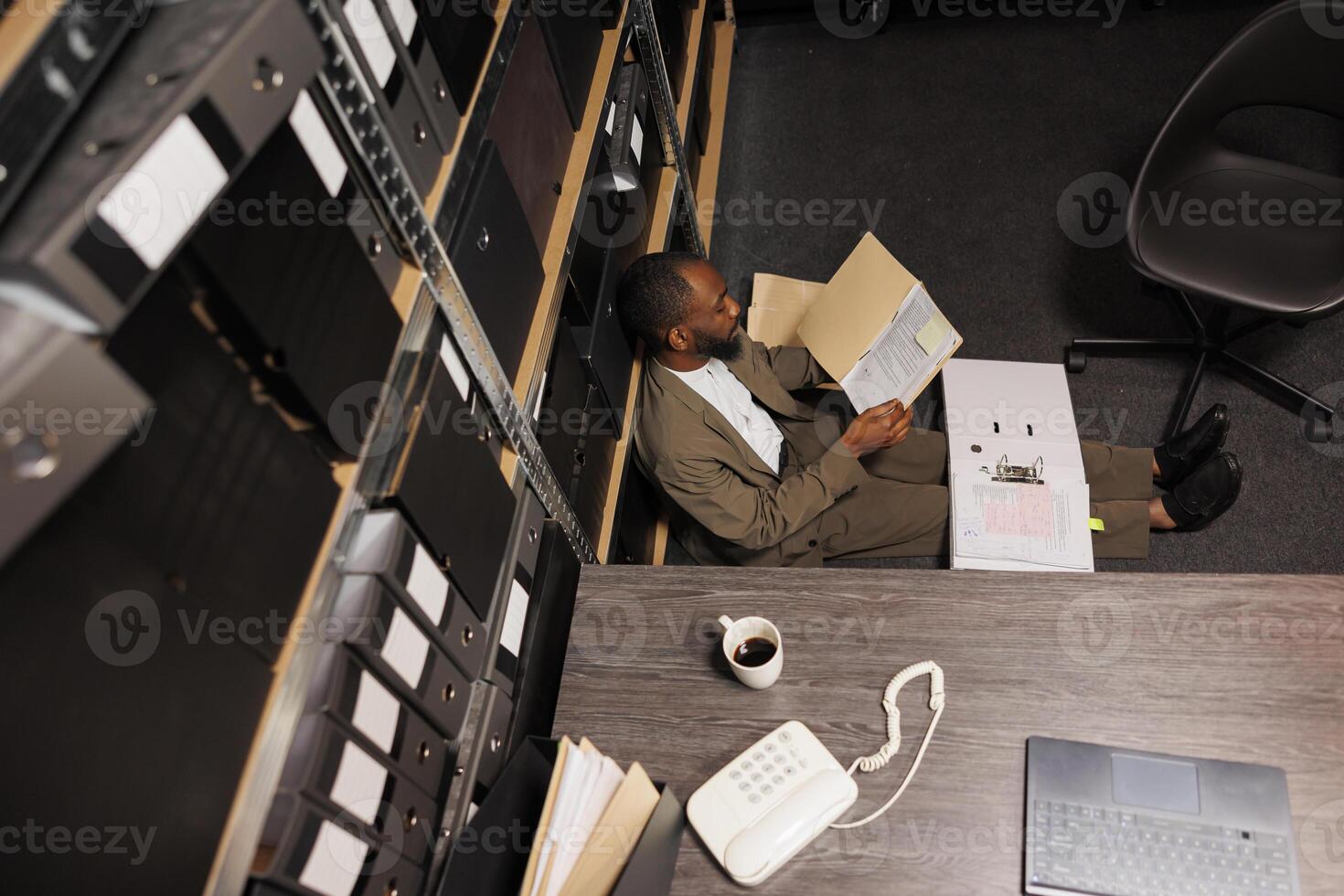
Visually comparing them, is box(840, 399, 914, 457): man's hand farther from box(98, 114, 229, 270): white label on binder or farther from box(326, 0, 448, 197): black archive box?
box(98, 114, 229, 270): white label on binder

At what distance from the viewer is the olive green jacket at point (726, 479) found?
70.0 inches

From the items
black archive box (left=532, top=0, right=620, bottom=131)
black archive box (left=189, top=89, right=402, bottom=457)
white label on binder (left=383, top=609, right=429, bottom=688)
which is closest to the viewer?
black archive box (left=189, top=89, right=402, bottom=457)

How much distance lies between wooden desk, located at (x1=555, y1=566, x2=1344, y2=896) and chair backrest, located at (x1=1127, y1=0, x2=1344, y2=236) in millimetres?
1119

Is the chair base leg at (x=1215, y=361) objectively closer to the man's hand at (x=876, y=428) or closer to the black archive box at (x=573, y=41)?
the man's hand at (x=876, y=428)

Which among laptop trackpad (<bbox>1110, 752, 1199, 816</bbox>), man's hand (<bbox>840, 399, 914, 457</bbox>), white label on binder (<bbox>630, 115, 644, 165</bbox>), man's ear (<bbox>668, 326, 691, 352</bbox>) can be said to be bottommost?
laptop trackpad (<bbox>1110, 752, 1199, 816</bbox>)

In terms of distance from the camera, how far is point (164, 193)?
0.58 metres

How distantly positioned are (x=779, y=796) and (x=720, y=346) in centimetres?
99

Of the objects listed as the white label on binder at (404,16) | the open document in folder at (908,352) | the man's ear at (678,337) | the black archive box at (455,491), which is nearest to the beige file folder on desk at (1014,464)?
the open document in folder at (908,352)

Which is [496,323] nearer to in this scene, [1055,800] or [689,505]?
[689,505]

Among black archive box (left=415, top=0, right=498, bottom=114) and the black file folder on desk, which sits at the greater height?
black archive box (left=415, top=0, right=498, bottom=114)

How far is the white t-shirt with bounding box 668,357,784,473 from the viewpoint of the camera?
1.88 metres

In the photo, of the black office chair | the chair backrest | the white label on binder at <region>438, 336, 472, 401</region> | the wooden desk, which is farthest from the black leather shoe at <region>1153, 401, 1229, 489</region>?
the white label on binder at <region>438, 336, 472, 401</region>

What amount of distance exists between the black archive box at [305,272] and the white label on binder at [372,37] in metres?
0.09

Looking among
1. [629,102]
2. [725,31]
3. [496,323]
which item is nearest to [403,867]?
[496,323]
